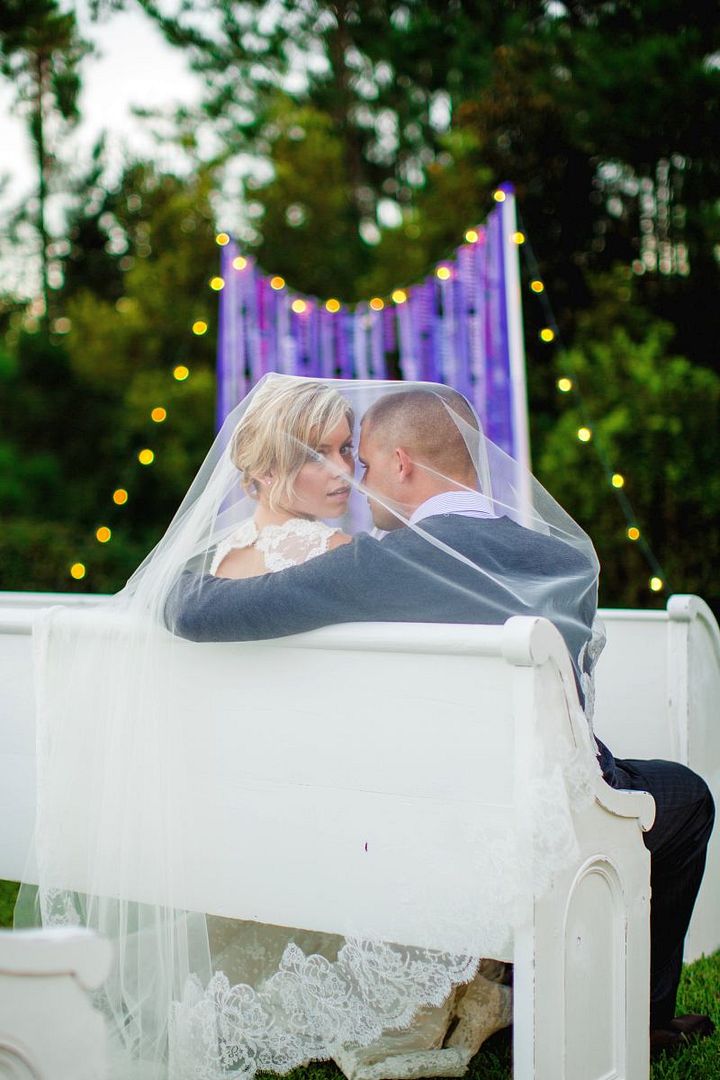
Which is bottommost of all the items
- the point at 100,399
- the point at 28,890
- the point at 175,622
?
the point at 28,890

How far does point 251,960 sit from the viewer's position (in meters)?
2.44

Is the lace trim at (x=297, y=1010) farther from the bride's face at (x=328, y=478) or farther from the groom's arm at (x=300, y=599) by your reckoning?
the bride's face at (x=328, y=478)

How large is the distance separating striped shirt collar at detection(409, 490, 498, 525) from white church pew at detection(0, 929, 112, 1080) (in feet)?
3.82

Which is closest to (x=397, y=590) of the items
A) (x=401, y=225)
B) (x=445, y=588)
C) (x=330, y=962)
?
(x=445, y=588)

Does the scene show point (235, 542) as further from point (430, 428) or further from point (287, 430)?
point (430, 428)

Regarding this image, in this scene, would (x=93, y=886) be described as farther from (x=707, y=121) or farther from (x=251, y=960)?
(x=707, y=121)

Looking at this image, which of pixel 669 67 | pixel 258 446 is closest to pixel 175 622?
pixel 258 446

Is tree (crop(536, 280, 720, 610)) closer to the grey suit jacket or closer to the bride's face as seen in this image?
the bride's face

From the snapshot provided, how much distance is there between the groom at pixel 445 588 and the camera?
7.07 ft

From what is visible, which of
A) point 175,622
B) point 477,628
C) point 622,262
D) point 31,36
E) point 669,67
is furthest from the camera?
point 31,36

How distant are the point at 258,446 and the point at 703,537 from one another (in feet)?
19.5

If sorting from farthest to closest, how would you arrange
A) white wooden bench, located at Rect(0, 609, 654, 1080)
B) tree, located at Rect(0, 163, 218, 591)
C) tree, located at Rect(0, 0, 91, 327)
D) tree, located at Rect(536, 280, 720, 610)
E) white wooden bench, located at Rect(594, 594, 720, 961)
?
tree, located at Rect(0, 163, 218, 591), tree, located at Rect(0, 0, 91, 327), tree, located at Rect(536, 280, 720, 610), white wooden bench, located at Rect(594, 594, 720, 961), white wooden bench, located at Rect(0, 609, 654, 1080)

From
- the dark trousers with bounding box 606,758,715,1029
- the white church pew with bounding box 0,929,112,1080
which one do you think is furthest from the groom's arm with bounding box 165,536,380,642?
the white church pew with bounding box 0,929,112,1080

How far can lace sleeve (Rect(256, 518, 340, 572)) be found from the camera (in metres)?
2.40
